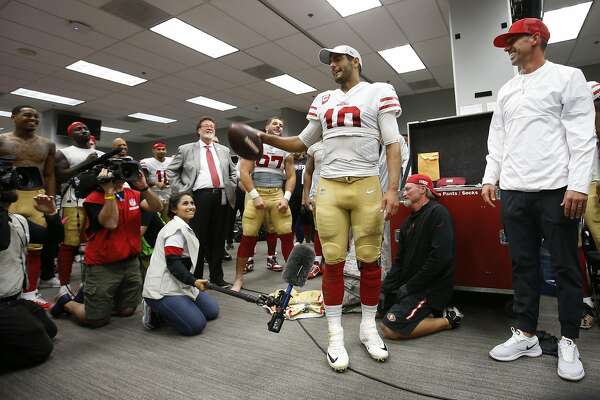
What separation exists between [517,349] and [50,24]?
6929 mm

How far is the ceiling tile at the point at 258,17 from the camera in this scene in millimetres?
4922

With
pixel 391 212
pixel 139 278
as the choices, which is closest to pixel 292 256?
pixel 391 212

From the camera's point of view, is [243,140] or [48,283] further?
[48,283]

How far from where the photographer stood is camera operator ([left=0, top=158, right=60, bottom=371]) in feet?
5.88

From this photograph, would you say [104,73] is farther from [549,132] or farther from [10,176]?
[549,132]

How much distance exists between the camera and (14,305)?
1915 millimetres

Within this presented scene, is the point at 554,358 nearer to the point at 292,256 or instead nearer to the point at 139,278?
the point at 292,256

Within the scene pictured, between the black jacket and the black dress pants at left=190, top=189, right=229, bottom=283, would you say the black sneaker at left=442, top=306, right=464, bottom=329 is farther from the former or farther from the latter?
the black dress pants at left=190, top=189, right=229, bottom=283

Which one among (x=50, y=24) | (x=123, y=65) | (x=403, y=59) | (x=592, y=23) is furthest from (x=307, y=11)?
(x=592, y=23)

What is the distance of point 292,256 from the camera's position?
177 centimetres

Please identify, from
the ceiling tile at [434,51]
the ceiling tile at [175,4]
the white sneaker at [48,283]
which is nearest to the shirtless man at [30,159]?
the white sneaker at [48,283]

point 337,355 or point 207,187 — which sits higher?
point 207,187

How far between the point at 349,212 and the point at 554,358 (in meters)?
1.25

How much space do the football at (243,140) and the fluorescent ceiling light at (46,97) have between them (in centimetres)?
922
